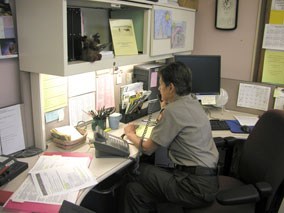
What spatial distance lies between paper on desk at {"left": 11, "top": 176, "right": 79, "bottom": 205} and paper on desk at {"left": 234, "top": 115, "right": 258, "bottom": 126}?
4.76 feet

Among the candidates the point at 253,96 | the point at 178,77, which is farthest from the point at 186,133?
the point at 253,96

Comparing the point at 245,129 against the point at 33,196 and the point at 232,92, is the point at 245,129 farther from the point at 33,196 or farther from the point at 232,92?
the point at 33,196

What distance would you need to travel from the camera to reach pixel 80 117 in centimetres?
197

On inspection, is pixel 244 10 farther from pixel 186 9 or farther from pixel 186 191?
pixel 186 191

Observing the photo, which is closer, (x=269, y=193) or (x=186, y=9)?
(x=269, y=193)

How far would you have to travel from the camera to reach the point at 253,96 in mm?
2447

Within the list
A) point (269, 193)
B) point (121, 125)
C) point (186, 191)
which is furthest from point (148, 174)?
point (269, 193)

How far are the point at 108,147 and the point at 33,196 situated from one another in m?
0.47

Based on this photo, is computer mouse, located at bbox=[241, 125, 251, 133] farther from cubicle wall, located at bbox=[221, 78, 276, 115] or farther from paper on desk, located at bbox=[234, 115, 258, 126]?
cubicle wall, located at bbox=[221, 78, 276, 115]

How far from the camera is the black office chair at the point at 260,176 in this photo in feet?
4.78

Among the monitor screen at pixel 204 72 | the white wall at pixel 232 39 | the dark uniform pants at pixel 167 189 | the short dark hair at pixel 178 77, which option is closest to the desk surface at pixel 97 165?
the dark uniform pants at pixel 167 189

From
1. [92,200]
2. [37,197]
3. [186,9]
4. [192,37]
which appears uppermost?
[186,9]

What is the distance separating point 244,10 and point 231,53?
361 millimetres

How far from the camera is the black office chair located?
1.46m
